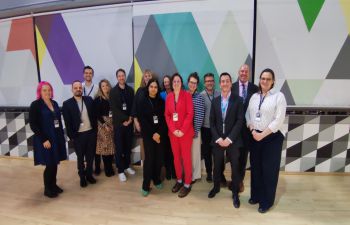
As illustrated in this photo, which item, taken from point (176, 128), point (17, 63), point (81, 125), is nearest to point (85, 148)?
point (81, 125)

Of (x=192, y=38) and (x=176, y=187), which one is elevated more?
(x=192, y=38)

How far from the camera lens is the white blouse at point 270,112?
95.3 inches

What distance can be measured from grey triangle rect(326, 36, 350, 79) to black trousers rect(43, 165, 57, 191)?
3.75 m

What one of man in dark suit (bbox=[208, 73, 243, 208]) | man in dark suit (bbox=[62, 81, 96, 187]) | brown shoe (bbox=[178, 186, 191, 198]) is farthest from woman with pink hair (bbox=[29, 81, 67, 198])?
man in dark suit (bbox=[208, 73, 243, 208])

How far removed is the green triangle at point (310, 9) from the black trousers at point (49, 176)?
12.2 feet

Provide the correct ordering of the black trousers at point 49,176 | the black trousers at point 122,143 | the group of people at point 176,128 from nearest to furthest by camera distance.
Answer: the group of people at point 176,128
the black trousers at point 49,176
the black trousers at point 122,143

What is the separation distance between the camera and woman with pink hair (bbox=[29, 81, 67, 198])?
288 cm

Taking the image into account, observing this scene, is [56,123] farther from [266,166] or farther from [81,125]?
[266,166]

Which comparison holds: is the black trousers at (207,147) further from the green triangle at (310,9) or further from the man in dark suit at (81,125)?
the green triangle at (310,9)

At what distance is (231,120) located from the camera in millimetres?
2666

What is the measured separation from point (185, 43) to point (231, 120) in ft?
4.62

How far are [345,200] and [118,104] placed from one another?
3.00m

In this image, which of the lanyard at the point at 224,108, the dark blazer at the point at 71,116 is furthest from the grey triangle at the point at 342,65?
the dark blazer at the point at 71,116

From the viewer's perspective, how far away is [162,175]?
3.58 m
